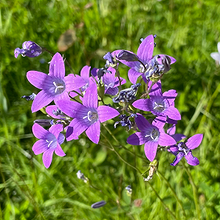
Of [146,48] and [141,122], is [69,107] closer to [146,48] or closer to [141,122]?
[141,122]

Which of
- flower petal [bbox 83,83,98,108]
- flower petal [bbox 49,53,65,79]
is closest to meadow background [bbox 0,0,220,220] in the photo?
flower petal [bbox 83,83,98,108]

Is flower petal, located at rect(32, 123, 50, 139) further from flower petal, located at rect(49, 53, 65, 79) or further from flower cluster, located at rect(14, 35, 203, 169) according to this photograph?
flower petal, located at rect(49, 53, 65, 79)

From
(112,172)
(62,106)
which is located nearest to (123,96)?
(62,106)

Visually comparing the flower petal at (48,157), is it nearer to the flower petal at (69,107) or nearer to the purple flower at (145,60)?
the flower petal at (69,107)

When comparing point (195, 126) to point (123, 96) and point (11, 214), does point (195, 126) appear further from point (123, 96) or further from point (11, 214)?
point (11, 214)

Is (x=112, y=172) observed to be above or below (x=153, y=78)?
below

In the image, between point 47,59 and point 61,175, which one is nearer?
point 61,175
